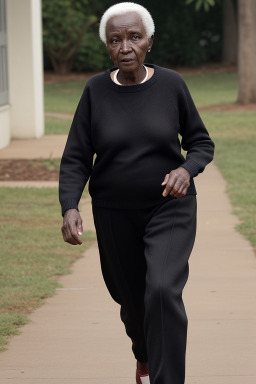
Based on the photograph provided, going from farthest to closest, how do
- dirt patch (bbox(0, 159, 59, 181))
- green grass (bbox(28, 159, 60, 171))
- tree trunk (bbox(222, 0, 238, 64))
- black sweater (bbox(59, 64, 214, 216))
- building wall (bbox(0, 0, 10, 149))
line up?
tree trunk (bbox(222, 0, 238, 64)), building wall (bbox(0, 0, 10, 149)), green grass (bbox(28, 159, 60, 171)), dirt patch (bbox(0, 159, 59, 181)), black sweater (bbox(59, 64, 214, 216))

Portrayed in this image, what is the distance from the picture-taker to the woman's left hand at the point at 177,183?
3953 millimetres

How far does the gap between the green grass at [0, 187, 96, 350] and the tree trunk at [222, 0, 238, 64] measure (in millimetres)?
28160

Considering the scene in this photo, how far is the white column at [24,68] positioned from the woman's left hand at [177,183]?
43.8 feet

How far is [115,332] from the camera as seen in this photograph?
19.0ft

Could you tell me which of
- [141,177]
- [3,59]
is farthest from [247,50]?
[141,177]

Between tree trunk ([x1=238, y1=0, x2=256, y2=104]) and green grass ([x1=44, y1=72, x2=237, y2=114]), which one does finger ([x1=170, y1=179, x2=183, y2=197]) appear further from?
tree trunk ([x1=238, y1=0, x2=256, y2=104])

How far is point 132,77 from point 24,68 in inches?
525

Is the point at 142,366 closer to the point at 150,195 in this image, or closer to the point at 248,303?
the point at 150,195

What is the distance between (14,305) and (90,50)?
1244 inches

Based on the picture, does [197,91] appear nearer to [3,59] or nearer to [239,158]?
[3,59]

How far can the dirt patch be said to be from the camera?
1255 centimetres

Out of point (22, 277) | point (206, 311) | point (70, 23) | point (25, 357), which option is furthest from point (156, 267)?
point (70, 23)

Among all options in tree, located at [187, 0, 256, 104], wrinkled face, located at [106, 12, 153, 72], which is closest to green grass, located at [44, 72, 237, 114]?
tree, located at [187, 0, 256, 104]

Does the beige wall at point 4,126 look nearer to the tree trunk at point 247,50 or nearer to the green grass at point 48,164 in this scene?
the green grass at point 48,164
